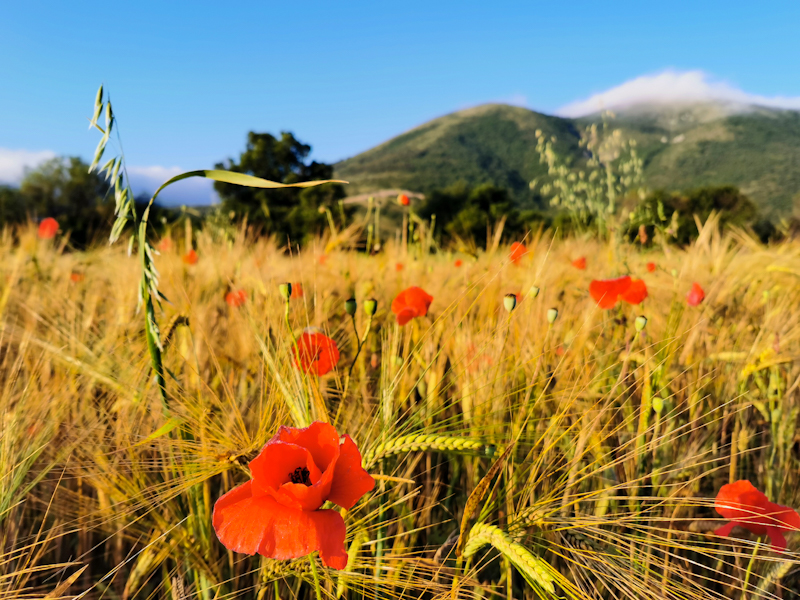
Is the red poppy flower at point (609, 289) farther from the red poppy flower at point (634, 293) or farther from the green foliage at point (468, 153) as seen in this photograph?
the green foliage at point (468, 153)

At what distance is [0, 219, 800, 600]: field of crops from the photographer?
0.59 m

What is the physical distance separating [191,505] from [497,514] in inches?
20.5

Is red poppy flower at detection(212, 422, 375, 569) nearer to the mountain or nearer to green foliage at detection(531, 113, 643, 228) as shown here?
green foliage at detection(531, 113, 643, 228)

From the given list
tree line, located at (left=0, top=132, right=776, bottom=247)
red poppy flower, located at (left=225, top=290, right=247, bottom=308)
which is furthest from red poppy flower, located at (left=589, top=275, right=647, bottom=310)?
tree line, located at (left=0, top=132, right=776, bottom=247)

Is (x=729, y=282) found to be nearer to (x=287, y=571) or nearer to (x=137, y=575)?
(x=287, y=571)

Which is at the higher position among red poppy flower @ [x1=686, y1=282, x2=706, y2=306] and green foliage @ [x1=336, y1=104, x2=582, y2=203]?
green foliage @ [x1=336, y1=104, x2=582, y2=203]

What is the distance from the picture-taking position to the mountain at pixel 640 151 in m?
43.1

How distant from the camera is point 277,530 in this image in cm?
47

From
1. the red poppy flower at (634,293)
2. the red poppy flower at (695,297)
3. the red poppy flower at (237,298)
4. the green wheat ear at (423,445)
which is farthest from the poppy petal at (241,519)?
the red poppy flower at (695,297)

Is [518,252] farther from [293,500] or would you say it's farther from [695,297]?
[695,297]

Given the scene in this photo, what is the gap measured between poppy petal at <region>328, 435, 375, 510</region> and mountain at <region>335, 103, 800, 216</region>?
32.6 meters

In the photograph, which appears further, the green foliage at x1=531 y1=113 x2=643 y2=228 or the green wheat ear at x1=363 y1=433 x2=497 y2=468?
the green foliage at x1=531 y1=113 x2=643 y2=228

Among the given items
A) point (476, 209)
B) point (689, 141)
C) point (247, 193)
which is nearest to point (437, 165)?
point (689, 141)

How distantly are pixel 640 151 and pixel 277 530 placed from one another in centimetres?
5041
